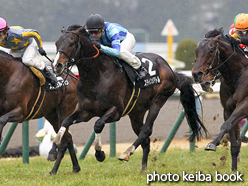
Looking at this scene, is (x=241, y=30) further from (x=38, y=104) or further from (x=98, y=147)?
(x=38, y=104)

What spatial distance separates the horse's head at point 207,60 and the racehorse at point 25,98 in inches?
80.6

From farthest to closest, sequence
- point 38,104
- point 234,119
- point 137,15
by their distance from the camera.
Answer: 1. point 137,15
2. point 38,104
3. point 234,119

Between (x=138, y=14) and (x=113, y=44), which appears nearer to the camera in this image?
(x=113, y=44)

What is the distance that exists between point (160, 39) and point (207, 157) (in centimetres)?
3126

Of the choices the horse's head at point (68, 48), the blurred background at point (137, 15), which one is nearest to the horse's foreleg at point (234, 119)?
the horse's head at point (68, 48)

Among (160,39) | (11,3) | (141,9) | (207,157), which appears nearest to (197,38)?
(160,39)

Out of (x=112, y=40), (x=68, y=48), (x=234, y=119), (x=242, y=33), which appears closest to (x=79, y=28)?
(x=68, y=48)

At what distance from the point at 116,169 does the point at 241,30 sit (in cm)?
248

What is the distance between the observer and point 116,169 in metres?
5.75

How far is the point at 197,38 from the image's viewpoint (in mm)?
36750

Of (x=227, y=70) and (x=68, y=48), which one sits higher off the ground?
(x=68, y=48)

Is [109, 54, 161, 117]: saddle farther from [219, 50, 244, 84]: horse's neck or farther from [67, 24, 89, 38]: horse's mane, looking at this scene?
[219, 50, 244, 84]: horse's neck

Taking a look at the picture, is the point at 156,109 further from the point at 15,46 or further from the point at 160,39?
the point at 160,39

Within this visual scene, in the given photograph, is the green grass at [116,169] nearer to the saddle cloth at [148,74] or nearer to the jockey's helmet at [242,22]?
the saddle cloth at [148,74]
